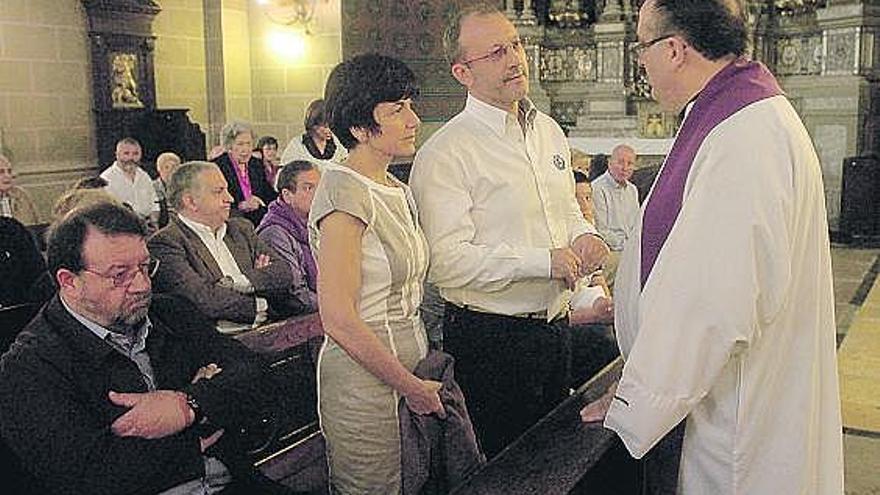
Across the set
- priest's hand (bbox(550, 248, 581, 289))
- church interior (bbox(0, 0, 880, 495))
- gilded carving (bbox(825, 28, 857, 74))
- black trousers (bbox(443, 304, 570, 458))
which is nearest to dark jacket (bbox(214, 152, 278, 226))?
church interior (bbox(0, 0, 880, 495))

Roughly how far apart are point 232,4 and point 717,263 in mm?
8629

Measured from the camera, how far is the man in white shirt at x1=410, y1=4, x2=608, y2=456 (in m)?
2.23

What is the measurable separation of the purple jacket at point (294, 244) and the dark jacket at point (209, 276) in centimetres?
11

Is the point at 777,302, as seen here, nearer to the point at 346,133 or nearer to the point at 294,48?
the point at 346,133

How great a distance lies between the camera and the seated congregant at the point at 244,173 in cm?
599

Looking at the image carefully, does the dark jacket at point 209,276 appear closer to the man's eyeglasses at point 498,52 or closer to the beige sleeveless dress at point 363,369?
the beige sleeveless dress at point 363,369

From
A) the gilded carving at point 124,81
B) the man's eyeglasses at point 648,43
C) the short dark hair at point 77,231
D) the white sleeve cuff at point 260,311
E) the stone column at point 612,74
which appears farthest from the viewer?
the stone column at point 612,74

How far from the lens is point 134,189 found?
6.91 metres

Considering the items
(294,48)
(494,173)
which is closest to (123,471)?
(494,173)

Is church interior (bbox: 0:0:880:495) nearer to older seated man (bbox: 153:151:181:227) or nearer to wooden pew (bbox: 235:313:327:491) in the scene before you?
older seated man (bbox: 153:151:181:227)

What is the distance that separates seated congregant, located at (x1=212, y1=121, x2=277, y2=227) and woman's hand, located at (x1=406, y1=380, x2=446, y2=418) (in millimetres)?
4052

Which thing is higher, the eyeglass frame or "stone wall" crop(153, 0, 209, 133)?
"stone wall" crop(153, 0, 209, 133)

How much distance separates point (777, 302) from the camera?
64.2 inches

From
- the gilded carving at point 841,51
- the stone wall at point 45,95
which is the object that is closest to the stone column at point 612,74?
the gilded carving at point 841,51
